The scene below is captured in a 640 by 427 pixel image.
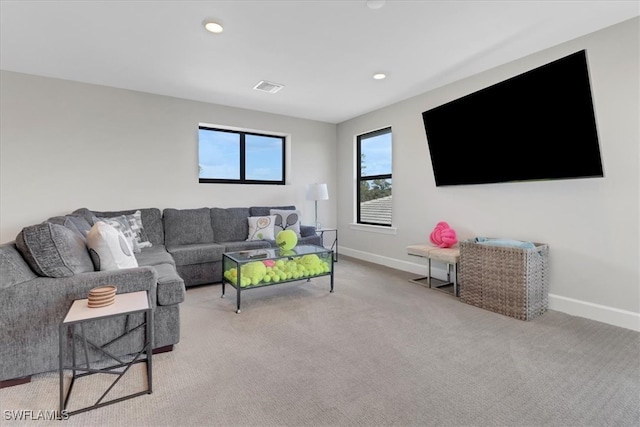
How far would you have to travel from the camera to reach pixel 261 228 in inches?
167

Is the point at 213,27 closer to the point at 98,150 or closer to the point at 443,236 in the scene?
the point at 98,150

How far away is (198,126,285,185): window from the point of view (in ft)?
14.8

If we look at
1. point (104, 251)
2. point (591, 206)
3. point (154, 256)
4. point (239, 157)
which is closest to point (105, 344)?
point (104, 251)

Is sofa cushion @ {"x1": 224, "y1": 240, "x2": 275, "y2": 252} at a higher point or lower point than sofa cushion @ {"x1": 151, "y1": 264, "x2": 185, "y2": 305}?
higher

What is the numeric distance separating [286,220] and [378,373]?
293 cm

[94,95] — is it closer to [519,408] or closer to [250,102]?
[250,102]

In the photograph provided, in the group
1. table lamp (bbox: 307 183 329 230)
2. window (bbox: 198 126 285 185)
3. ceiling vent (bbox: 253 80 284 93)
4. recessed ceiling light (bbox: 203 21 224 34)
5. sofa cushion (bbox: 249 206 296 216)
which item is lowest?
sofa cushion (bbox: 249 206 296 216)

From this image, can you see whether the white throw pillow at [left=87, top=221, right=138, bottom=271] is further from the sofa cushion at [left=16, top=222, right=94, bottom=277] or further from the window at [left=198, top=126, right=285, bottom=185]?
the window at [left=198, top=126, right=285, bottom=185]

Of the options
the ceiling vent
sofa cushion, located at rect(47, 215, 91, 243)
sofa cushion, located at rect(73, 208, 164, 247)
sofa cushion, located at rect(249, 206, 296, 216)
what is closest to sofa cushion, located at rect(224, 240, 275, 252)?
sofa cushion, located at rect(249, 206, 296, 216)

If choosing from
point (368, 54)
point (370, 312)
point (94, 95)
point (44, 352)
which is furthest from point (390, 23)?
point (94, 95)

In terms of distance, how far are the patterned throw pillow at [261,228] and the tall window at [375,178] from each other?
167cm

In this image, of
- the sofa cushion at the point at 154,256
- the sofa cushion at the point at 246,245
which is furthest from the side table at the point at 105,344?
the sofa cushion at the point at 246,245

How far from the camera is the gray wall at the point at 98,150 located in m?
3.30

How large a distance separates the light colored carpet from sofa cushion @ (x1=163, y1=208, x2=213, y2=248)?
1280 mm
